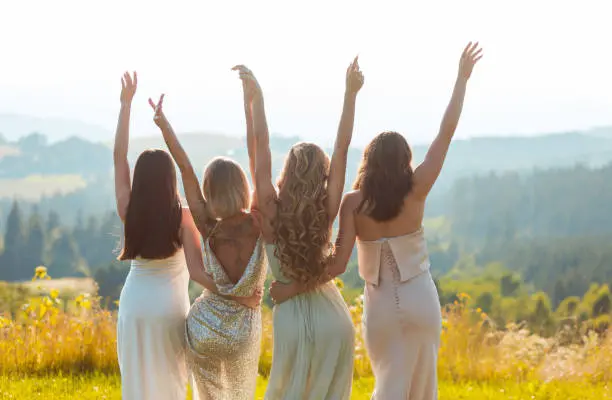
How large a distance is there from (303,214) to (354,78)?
3.18 ft

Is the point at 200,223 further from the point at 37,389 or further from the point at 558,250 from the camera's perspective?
the point at 558,250

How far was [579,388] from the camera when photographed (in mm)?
7777

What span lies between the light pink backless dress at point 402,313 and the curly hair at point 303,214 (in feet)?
1.42

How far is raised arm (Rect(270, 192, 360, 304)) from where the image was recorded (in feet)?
15.3

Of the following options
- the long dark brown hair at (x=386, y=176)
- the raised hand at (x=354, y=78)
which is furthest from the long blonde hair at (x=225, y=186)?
the raised hand at (x=354, y=78)

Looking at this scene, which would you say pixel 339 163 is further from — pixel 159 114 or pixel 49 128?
pixel 49 128

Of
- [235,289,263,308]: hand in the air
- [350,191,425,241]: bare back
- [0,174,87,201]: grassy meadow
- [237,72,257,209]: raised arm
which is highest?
[237,72,257,209]: raised arm

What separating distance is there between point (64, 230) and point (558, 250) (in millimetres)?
53235

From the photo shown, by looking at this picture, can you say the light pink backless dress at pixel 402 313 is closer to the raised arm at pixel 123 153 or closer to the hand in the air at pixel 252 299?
the hand in the air at pixel 252 299

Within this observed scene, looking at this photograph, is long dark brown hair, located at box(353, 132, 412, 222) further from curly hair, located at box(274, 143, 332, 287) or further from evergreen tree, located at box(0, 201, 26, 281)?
evergreen tree, located at box(0, 201, 26, 281)

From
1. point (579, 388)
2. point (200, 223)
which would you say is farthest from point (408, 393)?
point (579, 388)

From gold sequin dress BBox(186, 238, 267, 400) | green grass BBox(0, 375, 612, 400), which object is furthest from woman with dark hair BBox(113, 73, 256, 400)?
green grass BBox(0, 375, 612, 400)

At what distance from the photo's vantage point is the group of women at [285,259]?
4625mm

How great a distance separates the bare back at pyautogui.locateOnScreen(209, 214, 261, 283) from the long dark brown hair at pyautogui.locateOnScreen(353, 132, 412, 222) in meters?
0.75
